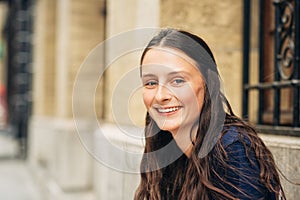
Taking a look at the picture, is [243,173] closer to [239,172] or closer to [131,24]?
[239,172]

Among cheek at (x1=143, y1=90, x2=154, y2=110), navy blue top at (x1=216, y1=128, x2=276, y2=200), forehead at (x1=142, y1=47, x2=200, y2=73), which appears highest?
forehead at (x1=142, y1=47, x2=200, y2=73)

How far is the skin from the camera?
150 cm

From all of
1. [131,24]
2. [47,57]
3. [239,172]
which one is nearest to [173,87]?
[239,172]

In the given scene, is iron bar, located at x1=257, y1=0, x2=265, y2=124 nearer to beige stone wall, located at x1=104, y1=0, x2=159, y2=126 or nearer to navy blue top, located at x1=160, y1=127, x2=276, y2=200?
beige stone wall, located at x1=104, y1=0, x2=159, y2=126

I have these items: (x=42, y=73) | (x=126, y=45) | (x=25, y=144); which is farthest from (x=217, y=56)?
(x=25, y=144)

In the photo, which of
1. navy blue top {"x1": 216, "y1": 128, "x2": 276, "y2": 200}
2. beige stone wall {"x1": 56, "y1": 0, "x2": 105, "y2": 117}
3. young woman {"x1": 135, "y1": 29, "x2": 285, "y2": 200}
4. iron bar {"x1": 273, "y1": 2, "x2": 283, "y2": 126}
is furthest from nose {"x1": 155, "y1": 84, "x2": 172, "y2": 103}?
beige stone wall {"x1": 56, "y1": 0, "x2": 105, "y2": 117}

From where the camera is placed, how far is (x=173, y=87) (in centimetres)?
151

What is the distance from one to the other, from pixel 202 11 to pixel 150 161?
178 centimetres

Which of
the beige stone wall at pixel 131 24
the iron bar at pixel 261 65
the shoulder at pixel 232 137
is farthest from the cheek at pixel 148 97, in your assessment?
the iron bar at pixel 261 65

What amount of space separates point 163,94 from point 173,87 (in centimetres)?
4

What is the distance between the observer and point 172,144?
5.79ft

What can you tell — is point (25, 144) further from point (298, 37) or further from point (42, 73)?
point (298, 37)

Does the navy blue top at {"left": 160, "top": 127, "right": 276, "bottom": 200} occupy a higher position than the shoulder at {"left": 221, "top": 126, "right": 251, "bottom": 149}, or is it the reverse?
the shoulder at {"left": 221, "top": 126, "right": 251, "bottom": 149}

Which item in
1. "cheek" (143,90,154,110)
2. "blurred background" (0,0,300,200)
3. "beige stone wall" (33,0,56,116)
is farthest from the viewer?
"beige stone wall" (33,0,56,116)
